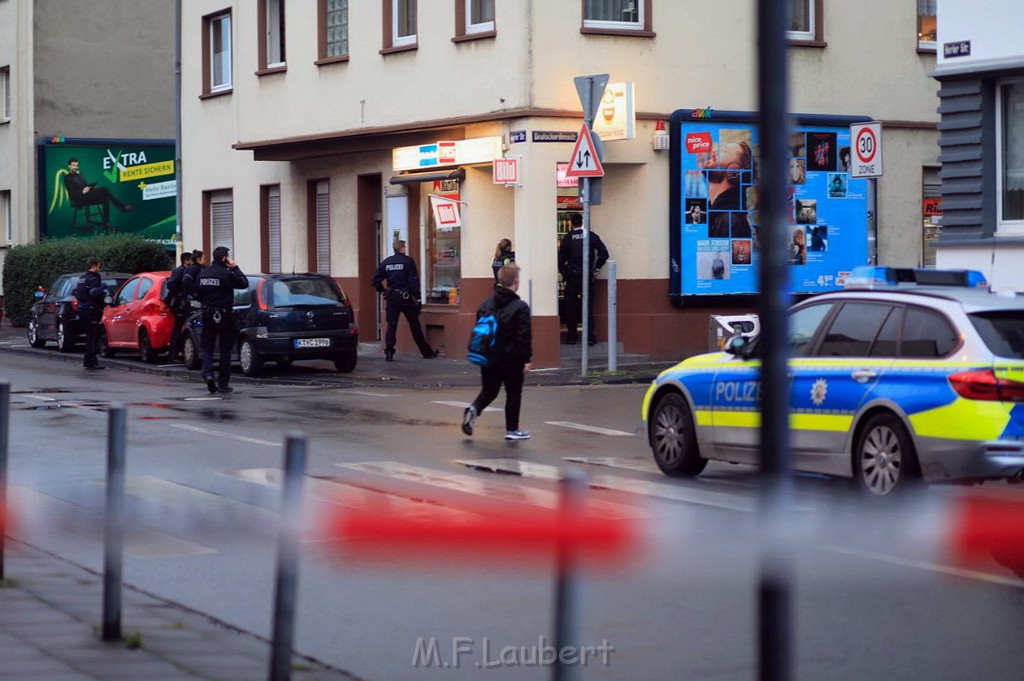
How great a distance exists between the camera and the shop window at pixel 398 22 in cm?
2797

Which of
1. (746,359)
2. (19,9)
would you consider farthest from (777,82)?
(19,9)

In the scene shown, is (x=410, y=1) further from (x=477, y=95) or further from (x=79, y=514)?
(x=79, y=514)

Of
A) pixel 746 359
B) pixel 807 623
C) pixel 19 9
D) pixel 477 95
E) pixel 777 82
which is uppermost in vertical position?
pixel 19 9

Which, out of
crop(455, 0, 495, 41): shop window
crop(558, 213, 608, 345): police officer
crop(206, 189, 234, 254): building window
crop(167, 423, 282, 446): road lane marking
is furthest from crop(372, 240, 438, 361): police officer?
crop(167, 423, 282, 446): road lane marking

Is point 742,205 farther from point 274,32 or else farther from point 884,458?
point 884,458

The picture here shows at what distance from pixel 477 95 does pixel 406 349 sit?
4.82 metres

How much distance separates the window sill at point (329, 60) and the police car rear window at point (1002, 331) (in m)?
20.4

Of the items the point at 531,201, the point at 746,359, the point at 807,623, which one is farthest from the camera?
the point at 531,201

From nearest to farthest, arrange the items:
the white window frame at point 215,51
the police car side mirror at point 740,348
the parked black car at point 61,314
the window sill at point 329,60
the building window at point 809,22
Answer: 1. the police car side mirror at point 740,348
2. the building window at point 809,22
3. the window sill at point 329,60
4. the parked black car at point 61,314
5. the white window frame at point 215,51

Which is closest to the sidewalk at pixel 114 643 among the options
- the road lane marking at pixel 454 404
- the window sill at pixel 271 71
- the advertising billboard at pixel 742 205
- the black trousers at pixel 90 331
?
the road lane marking at pixel 454 404

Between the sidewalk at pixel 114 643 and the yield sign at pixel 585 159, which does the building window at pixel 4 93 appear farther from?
the sidewalk at pixel 114 643

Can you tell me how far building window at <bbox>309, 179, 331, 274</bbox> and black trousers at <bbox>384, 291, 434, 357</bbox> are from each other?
4948mm

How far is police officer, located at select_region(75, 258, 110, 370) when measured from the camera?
25891 mm

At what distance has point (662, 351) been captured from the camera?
25922mm
